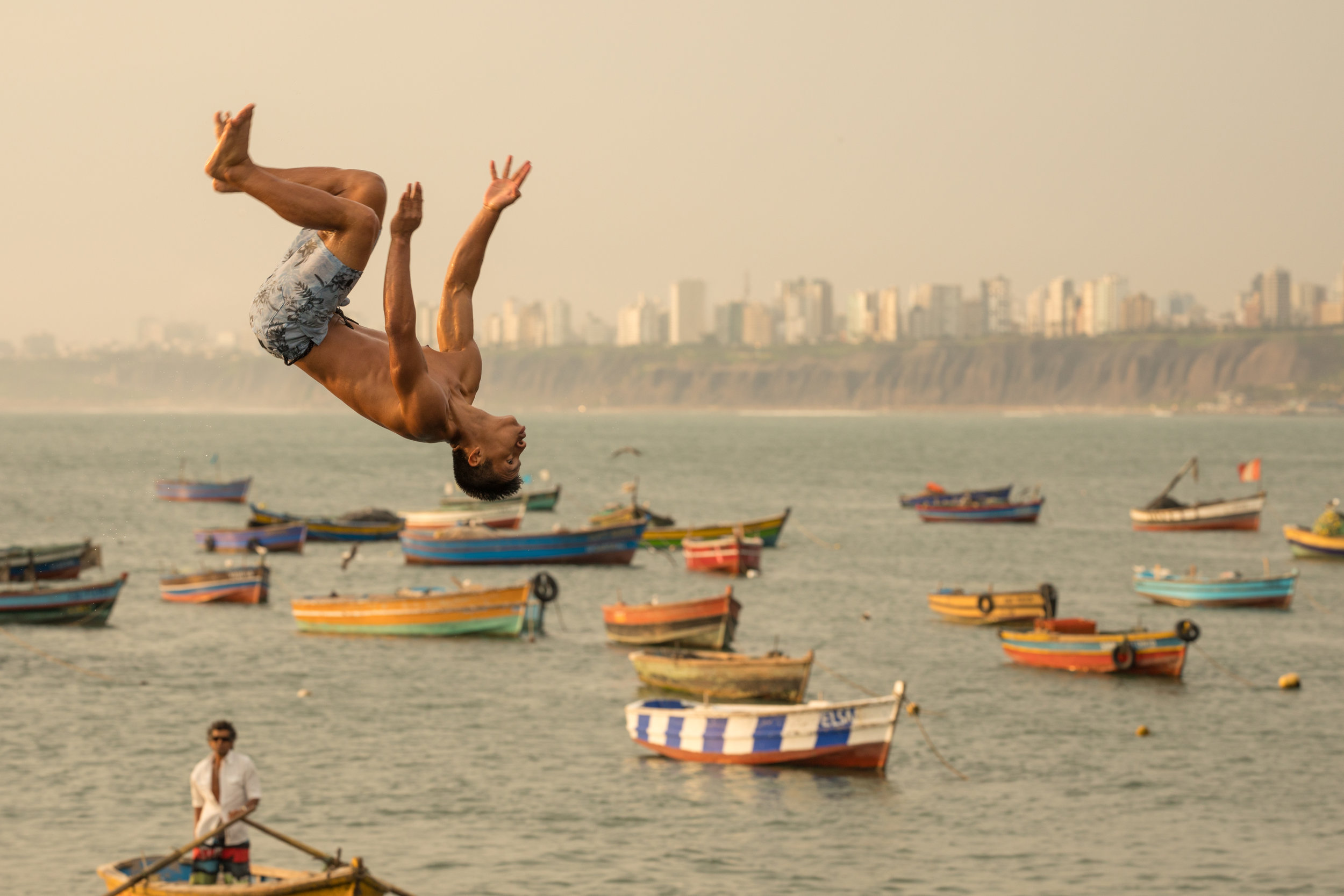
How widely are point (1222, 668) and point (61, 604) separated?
4635 centimetres

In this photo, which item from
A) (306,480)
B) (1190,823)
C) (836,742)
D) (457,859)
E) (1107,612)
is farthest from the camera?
(306,480)

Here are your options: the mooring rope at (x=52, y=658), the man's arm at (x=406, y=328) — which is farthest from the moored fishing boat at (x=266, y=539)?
the man's arm at (x=406, y=328)

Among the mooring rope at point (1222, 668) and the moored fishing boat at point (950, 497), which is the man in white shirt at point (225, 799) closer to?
the mooring rope at point (1222, 668)

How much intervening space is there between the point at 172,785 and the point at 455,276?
33.2 metres

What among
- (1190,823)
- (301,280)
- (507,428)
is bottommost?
(1190,823)

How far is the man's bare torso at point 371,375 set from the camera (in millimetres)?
6758

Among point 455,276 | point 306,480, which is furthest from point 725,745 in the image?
point 306,480

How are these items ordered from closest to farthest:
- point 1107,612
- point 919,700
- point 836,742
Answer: point 836,742 < point 919,700 < point 1107,612

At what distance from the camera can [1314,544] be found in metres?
93.6

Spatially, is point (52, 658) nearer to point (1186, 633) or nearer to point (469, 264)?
point (1186, 633)

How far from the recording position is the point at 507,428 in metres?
6.93

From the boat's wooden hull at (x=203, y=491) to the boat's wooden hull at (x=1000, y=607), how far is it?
87.8 meters

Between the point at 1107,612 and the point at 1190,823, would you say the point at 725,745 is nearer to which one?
the point at 1190,823

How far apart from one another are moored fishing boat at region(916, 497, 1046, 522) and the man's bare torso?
377 feet
